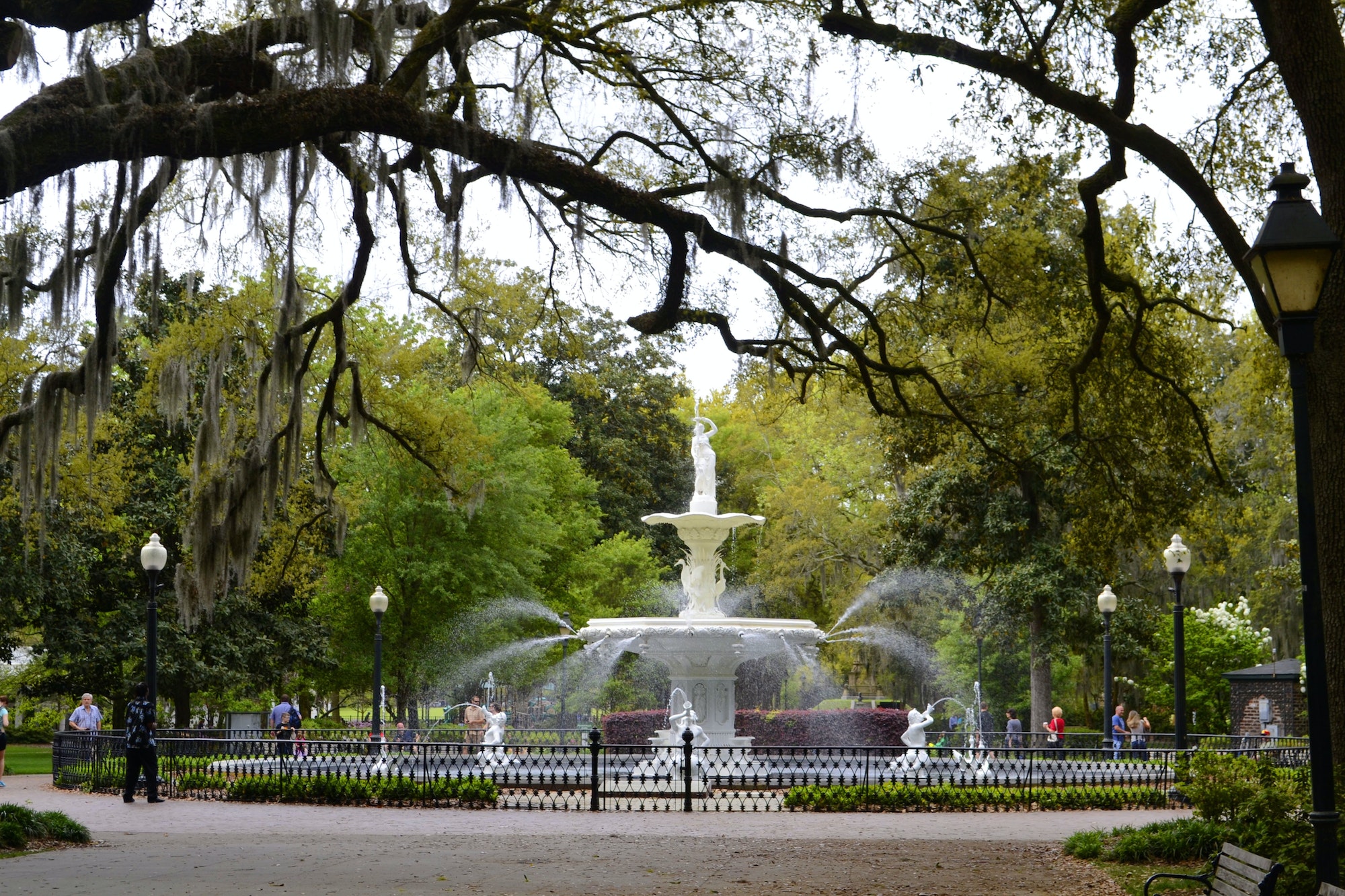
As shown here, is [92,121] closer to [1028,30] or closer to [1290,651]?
[1028,30]

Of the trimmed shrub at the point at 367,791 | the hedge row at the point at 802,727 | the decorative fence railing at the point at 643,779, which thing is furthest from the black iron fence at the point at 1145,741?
the trimmed shrub at the point at 367,791

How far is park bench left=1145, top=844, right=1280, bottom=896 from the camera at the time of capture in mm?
6028

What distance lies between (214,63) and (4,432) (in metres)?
A: 4.56

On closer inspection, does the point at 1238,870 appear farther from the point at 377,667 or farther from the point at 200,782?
the point at 377,667

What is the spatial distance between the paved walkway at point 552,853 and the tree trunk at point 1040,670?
14774 millimetres

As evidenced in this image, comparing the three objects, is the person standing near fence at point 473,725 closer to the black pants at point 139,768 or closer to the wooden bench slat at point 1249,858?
the black pants at point 139,768

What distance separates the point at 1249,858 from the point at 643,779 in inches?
473

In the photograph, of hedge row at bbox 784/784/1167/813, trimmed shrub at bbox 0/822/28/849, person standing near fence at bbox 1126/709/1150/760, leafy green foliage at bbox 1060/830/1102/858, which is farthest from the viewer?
person standing near fence at bbox 1126/709/1150/760

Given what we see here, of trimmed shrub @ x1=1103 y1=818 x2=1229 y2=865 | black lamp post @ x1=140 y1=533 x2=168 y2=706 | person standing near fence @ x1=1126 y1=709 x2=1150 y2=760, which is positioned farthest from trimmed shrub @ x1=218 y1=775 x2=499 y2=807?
person standing near fence @ x1=1126 y1=709 x2=1150 y2=760

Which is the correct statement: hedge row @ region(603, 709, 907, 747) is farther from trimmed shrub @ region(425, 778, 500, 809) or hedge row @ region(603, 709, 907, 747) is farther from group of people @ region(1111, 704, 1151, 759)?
trimmed shrub @ region(425, 778, 500, 809)

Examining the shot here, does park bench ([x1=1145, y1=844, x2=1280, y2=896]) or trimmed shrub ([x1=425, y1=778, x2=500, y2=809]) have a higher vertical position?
park bench ([x1=1145, y1=844, x2=1280, y2=896])

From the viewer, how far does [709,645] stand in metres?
21.0

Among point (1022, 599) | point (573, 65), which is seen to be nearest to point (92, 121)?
point (573, 65)

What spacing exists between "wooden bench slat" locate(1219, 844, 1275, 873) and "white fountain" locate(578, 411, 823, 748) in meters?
13.0
